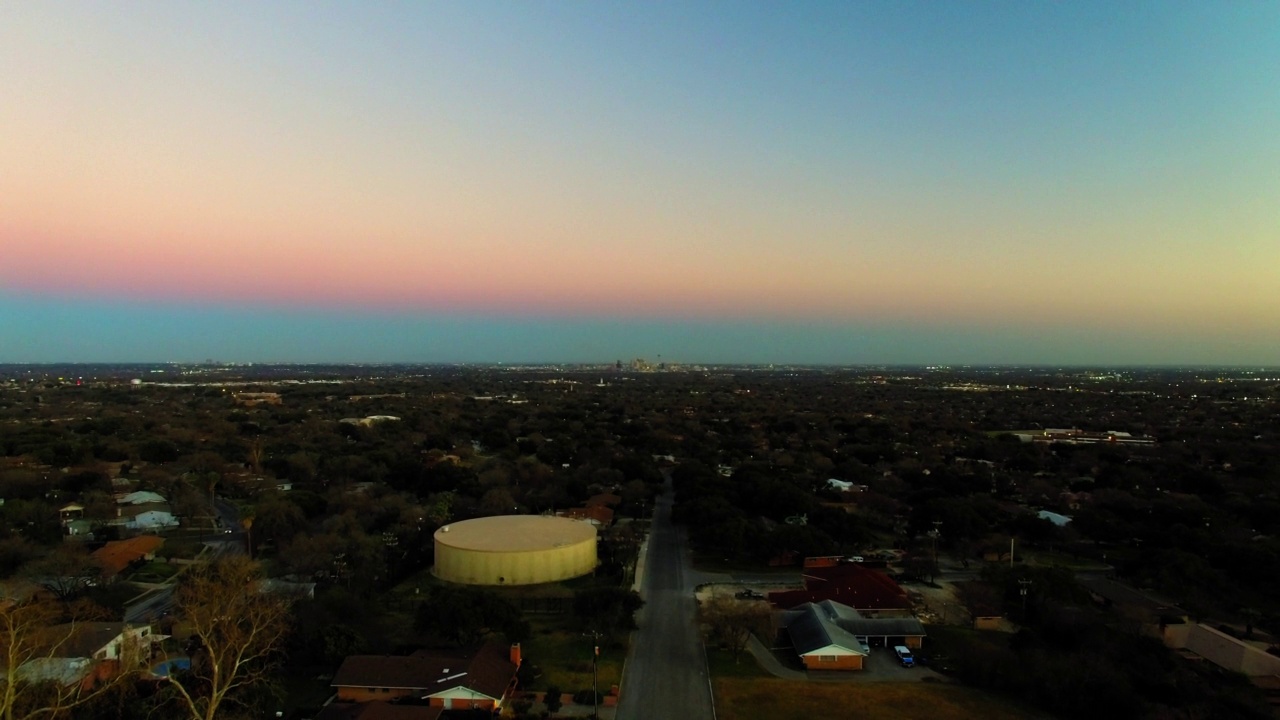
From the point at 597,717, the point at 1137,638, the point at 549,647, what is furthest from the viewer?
the point at 549,647

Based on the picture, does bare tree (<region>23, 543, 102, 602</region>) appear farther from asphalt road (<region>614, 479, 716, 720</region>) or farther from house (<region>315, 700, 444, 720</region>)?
asphalt road (<region>614, 479, 716, 720</region>)

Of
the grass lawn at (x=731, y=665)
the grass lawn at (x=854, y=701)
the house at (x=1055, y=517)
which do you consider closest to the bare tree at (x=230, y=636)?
the grass lawn at (x=854, y=701)

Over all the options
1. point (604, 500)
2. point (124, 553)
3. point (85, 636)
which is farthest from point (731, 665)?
point (124, 553)

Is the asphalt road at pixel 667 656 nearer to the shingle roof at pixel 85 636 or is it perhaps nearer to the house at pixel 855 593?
the house at pixel 855 593

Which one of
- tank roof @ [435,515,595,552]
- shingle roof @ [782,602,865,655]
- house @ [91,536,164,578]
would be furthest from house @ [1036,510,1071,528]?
house @ [91,536,164,578]

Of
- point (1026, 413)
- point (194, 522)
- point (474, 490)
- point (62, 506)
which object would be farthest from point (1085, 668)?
point (1026, 413)

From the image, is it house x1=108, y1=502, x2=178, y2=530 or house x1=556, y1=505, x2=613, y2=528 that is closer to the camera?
house x1=108, y1=502, x2=178, y2=530

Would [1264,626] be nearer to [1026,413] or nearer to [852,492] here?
[852,492]
